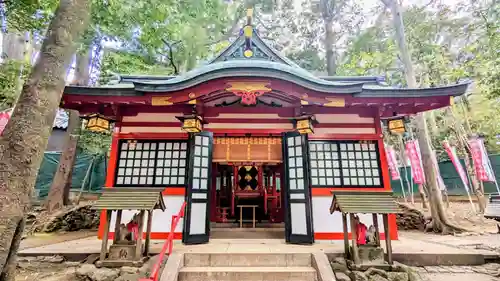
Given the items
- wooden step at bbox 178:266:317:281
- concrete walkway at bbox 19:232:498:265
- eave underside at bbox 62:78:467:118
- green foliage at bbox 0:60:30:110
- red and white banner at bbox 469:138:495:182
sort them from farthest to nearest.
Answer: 1. red and white banner at bbox 469:138:495:182
2. green foliage at bbox 0:60:30:110
3. eave underside at bbox 62:78:467:118
4. concrete walkway at bbox 19:232:498:265
5. wooden step at bbox 178:266:317:281

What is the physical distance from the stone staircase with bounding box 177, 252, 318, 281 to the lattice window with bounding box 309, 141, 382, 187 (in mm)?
2348

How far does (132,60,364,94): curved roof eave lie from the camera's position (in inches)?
215

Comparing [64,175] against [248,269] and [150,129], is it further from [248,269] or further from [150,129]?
[248,269]

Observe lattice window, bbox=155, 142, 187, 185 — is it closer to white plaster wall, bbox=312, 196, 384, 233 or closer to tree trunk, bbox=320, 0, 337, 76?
white plaster wall, bbox=312, 196, 384, 233

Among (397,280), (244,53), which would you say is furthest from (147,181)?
(397,280)

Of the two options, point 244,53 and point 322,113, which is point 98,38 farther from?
point 322,113

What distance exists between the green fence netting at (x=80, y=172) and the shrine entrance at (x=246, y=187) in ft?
23.7

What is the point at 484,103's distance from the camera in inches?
576

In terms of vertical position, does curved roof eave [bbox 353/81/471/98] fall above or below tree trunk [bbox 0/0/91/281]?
above

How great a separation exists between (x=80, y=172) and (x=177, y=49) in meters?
8.11

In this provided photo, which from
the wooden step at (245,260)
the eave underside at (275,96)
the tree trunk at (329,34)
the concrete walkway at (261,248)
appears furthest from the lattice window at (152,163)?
the tree trunk at (329,34)

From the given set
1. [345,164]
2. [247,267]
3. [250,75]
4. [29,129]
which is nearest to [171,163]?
[250,75]

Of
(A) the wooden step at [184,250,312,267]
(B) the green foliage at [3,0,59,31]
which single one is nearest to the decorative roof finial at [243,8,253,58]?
(B) the green foliage at [3,0,59,31]

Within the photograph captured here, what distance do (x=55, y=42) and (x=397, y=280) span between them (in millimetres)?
6129
